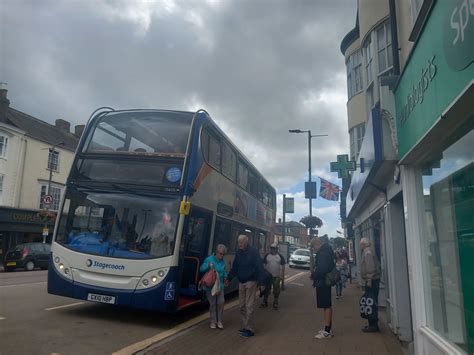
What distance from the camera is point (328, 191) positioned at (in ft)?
73.2

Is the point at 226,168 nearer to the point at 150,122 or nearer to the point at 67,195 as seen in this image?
the point at 150,122

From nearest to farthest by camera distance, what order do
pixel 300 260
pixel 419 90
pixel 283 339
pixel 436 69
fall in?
pixel 436 69 < pixel 419 90 < pixel 283 339 < pixel 300 260

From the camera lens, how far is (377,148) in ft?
23.2

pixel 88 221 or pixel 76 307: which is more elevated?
pixel 88 221

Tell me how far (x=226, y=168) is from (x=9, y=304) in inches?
228

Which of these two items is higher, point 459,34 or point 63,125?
point 63,125

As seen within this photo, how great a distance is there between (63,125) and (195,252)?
32232 mm

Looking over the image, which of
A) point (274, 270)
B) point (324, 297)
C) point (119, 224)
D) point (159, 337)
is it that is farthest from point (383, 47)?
point (159, 337)

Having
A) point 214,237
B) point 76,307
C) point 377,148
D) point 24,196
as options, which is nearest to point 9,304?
point 76,307

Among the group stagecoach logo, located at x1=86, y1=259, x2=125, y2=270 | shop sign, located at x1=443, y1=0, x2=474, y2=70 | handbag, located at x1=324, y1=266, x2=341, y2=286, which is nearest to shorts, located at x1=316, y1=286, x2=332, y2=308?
handbag, located at x1=324, y1=266, x2=341, y2=286

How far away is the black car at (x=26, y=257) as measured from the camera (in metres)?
21.2

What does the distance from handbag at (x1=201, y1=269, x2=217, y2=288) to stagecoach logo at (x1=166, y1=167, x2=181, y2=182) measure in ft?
6.21

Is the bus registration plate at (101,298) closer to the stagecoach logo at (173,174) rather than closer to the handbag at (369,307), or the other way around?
the stagecoach logo at (173,174)

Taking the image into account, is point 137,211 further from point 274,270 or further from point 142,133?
point 274,270
